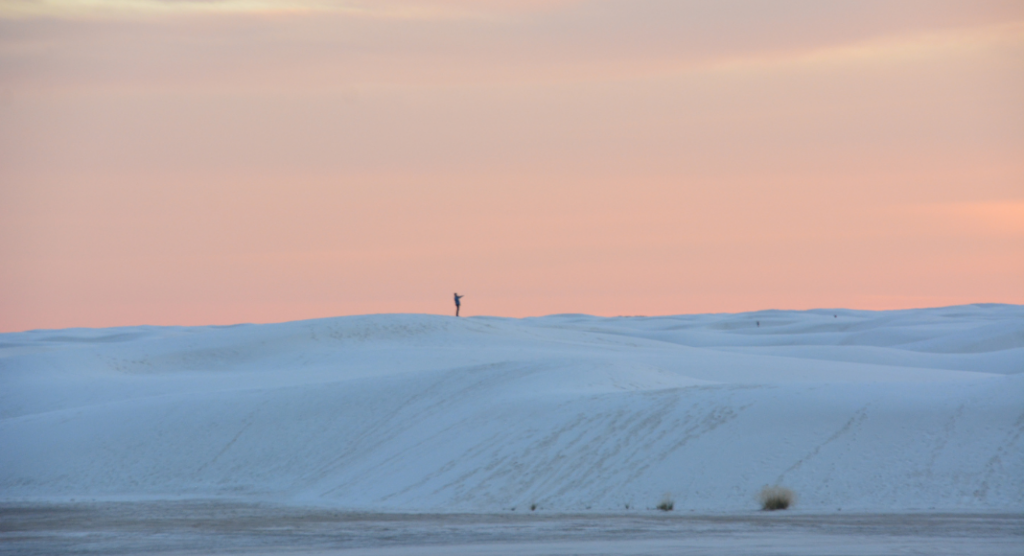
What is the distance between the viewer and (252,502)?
2072cm

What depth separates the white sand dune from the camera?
17.9 meters

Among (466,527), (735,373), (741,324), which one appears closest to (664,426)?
(466,527)

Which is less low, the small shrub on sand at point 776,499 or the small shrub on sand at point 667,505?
the small shrub on sand at point 776,499

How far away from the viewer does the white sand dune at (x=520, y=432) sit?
58.6 feet

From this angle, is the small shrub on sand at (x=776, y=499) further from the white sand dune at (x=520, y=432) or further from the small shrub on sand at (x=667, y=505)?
the small shrub on sand at (x=667, y=505)

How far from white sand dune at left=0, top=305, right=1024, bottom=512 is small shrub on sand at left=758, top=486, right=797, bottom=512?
0.35 m

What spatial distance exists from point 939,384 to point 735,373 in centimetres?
1023

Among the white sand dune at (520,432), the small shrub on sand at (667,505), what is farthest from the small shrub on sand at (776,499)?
the small shrub on sand at (667,505)

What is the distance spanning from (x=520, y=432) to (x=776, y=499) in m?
6.02

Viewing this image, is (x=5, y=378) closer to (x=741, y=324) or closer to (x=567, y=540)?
(x=567, y=540)

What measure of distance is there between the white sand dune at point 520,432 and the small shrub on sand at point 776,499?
0.35 m

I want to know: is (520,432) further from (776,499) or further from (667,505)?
(776,499)

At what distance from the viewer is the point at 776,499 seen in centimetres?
1658

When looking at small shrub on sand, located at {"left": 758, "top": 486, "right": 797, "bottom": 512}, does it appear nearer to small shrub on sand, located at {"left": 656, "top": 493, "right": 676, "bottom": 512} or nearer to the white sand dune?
the white sand dune
